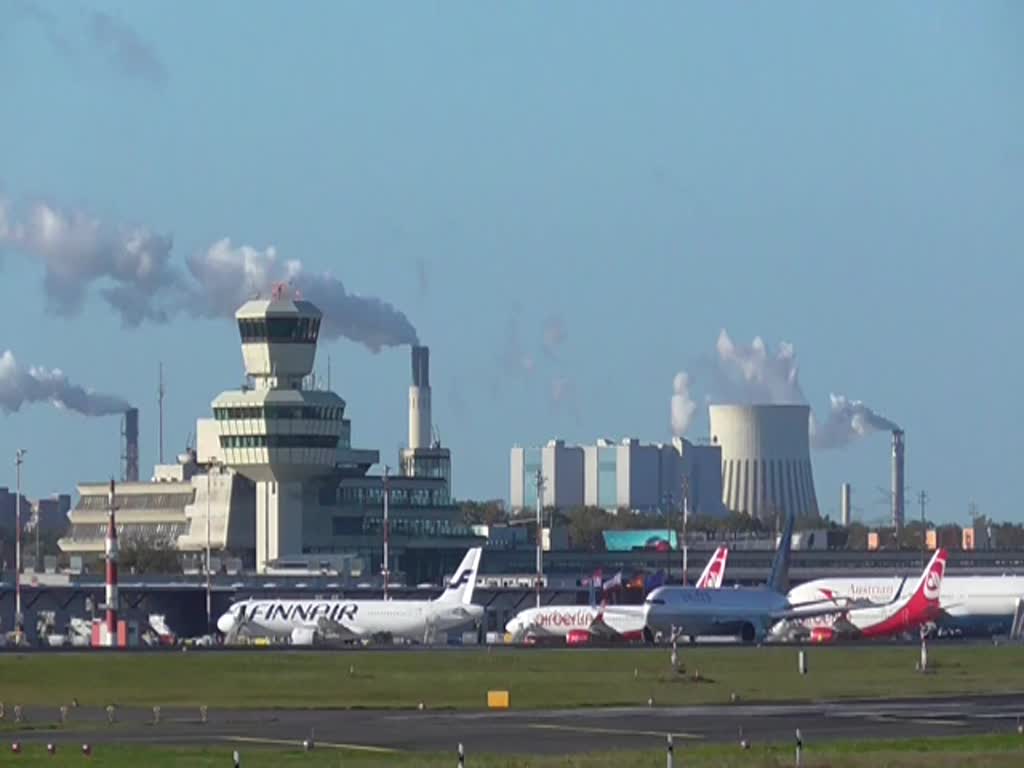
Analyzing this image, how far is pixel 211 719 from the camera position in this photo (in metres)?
81.3

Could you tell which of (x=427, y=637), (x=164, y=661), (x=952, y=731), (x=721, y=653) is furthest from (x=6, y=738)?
(x=427, y=637)

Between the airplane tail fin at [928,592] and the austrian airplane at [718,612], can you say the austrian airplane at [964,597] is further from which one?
the austrian airplane at [718,612]

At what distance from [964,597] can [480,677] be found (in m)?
94.6

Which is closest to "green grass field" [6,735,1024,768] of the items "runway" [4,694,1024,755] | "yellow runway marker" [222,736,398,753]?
"yellow runway marker" [222,736,398,753]

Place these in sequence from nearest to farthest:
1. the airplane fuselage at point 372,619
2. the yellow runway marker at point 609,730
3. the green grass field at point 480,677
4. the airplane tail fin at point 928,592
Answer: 1. the yellow runway marker at point 609,730
2. the green grass field at point 480,677
3. the airplane tail fin at point 928,592
4. the airplane fuselage at point 372,619

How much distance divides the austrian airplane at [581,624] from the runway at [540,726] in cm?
7942

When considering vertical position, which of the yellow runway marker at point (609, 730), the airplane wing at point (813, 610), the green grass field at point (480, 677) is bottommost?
Answer: the green grass field at point (480, 677)

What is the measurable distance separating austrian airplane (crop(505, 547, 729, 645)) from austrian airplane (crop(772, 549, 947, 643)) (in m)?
8.45

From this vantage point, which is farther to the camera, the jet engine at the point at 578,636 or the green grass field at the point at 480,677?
the jet engine at the point at 578,636

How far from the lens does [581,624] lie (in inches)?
6786

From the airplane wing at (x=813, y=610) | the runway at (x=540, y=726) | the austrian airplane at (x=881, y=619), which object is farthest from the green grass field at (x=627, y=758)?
the airplane wing at (x=813, y=610)

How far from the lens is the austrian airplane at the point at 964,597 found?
190m

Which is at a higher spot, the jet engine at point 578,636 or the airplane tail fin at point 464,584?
the airplane tail fin at point 464,584

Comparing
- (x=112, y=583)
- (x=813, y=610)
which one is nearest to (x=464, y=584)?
(x=813, y=610)
